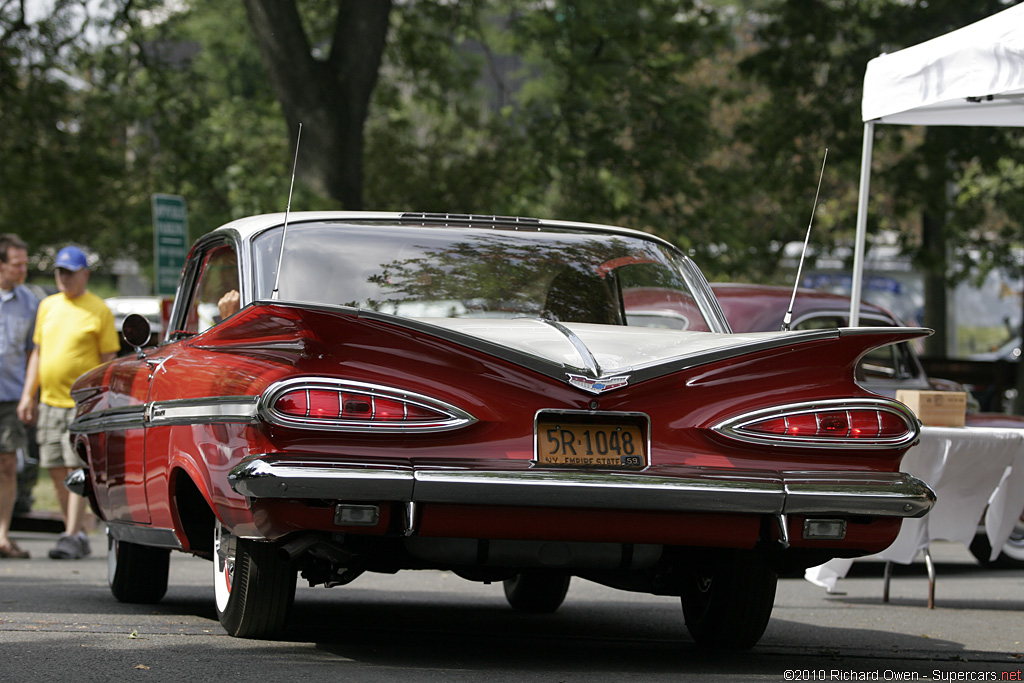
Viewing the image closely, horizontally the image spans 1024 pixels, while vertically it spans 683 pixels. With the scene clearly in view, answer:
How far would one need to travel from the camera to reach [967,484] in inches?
321

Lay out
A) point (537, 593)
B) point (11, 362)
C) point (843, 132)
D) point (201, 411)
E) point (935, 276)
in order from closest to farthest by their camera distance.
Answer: point (201, 411) → point (537, 593) → point (11, 362) → point (843, 132) → point (935, 276)

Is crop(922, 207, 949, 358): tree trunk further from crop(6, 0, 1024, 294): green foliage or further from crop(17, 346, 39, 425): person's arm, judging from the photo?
crop(17, 346, 39, 425): person's arm

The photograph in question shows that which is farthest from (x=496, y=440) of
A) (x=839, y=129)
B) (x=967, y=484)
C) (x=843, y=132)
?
(x=843, y=132)

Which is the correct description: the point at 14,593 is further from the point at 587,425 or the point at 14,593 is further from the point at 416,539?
the point at 587,425

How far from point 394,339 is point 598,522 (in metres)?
0.86

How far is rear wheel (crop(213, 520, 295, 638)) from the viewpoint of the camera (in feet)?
17.1

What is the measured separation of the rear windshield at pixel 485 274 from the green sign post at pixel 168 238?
8.89 m

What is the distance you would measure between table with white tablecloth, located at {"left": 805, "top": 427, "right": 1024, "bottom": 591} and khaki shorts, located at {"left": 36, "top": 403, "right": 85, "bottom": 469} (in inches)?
219

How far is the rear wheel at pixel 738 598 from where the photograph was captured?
5.72 meters

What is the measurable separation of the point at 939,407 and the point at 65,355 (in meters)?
5.75

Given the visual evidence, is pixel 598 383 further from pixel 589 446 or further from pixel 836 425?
pixel 836 425

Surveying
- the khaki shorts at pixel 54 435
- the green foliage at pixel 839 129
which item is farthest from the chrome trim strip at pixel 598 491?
the green foliage at pixel 839 129

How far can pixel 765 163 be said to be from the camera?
21.7 m

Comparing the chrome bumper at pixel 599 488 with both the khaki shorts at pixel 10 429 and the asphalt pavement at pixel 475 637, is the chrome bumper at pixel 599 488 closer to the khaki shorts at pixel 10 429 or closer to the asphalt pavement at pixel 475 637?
the asphalt pavement at pixel 475 637
